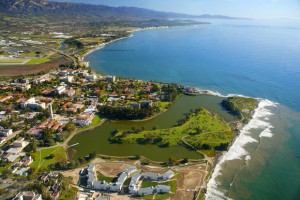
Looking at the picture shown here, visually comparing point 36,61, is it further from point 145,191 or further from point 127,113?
point 145,191

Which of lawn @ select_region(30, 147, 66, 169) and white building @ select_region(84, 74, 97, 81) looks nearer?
lawn @ select_region(30, 147, 66, 169)

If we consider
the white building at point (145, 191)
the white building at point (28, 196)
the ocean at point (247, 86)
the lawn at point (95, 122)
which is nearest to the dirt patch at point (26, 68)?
the ocean at point (247, 86)

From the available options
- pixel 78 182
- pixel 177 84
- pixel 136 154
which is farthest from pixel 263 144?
pixel 177 84

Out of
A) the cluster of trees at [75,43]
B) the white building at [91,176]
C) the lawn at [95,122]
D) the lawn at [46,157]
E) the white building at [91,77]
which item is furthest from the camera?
the cluster of trees at [75,43]

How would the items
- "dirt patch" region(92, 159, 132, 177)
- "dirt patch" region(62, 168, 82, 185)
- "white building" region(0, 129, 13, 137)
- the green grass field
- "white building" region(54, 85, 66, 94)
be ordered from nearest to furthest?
"dirt patch" region(62, 168, 82, 185) < "dirt patch" region(92, 159, 132, 177) < "white building" region(0, 129, 13, 137) < "white building" region(54, 85, 66, 94) < the green grass field

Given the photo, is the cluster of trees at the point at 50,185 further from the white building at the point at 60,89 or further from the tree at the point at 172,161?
the white building at the point at 60,89

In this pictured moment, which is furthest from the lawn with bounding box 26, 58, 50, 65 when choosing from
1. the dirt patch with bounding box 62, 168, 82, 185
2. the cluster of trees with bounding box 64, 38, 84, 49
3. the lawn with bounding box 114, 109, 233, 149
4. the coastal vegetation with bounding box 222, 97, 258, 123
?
the dirt patch with bounding box 62, 168, 82, 185

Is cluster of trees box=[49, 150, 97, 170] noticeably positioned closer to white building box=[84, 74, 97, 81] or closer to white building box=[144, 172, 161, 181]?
white building box=[144, 172, 161, 181]

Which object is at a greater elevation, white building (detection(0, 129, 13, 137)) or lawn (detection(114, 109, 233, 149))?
lawn (detection(114, 109, 233, 149))
